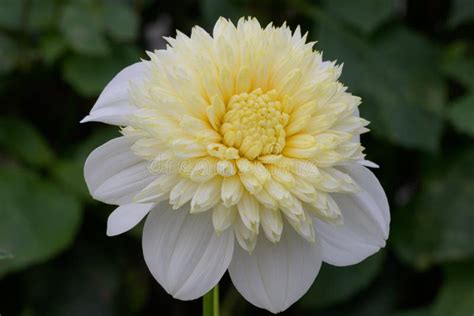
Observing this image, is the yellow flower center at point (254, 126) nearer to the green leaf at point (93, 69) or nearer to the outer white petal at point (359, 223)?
the outer white petal at point (359, 223)

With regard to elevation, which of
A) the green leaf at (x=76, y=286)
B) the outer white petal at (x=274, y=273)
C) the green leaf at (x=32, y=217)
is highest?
the outer white petal at (x=274, y=273)

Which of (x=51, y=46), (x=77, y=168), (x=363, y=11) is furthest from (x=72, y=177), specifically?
(x=363, y=11)

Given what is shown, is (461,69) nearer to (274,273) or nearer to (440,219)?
(440,219)

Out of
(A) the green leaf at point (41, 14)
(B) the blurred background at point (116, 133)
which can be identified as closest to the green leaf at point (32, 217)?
(B) the blurred background at point (116, 133)

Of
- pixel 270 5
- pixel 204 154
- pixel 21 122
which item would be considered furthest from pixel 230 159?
pixel 270 5

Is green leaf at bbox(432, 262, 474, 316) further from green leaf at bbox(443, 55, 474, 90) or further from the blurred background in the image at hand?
green leaf at bbox(443, 55, 474, 90)
